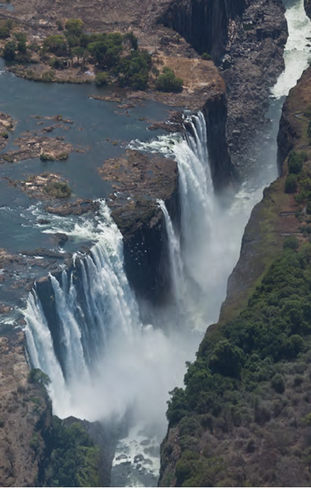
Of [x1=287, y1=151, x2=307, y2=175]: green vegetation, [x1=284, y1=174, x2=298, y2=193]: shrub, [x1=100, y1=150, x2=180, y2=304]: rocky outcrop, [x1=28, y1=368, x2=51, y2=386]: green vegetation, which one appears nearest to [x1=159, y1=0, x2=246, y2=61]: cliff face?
[x1=287, y1=151, x2=307, y2=175]: green vegetation

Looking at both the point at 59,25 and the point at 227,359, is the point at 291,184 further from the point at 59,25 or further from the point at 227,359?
the point at 59,25

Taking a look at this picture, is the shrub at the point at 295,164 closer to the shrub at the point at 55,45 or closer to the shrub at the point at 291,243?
the shrub at the point at 291,243

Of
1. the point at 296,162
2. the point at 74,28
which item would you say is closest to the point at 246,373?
the point at 296,162

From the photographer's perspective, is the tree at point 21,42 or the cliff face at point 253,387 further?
the tree at point 21,42

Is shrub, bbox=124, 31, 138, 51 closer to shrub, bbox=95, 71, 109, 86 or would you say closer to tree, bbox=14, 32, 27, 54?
shrub, bbox=95, 71, 109, 86

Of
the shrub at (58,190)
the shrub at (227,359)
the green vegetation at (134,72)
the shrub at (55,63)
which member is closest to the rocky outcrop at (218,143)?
the green vegetation at (134,72)

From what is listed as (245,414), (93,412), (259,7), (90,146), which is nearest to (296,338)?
(245,414)
